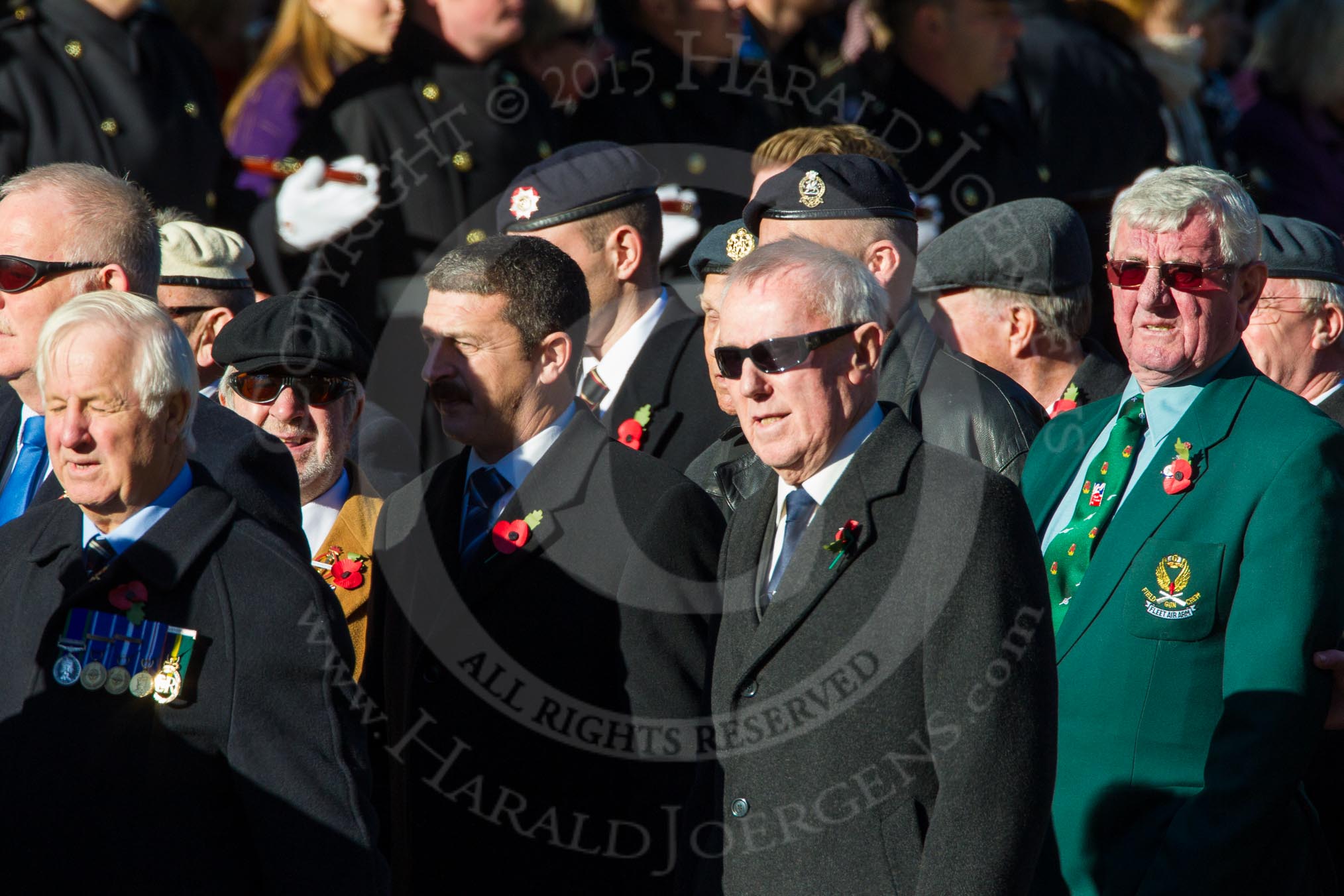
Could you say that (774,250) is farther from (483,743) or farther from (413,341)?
(413,341)

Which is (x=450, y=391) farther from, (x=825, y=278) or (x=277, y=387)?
(x=825, y=278)

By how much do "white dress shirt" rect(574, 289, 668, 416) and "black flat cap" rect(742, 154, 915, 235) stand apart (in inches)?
29.5

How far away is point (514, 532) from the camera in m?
3.96

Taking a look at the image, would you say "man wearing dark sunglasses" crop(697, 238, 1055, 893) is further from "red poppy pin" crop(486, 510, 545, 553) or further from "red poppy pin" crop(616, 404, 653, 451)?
"red poppy pin" crop(616, 404, 653, 451)

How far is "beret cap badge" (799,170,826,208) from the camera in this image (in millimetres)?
4676

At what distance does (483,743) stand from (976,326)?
2008 mm

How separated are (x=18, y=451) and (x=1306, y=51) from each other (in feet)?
20.2

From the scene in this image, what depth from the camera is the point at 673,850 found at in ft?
12.3

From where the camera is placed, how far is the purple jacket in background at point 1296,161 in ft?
26.6

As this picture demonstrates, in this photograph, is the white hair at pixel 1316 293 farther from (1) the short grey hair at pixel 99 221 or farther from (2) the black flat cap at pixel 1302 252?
(1) the short grey hair at pixel 99 221

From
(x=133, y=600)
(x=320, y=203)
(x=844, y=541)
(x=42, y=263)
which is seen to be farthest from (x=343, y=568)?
(x=320, y=203)

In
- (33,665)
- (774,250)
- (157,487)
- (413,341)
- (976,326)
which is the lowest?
(413,341)

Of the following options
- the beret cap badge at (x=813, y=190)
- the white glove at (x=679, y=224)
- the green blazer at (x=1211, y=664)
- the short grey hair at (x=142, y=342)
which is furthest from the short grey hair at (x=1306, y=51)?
the short grey hair at (x=142, y=342)

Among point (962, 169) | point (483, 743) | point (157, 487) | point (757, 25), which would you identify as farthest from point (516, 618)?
point (757, 25)
